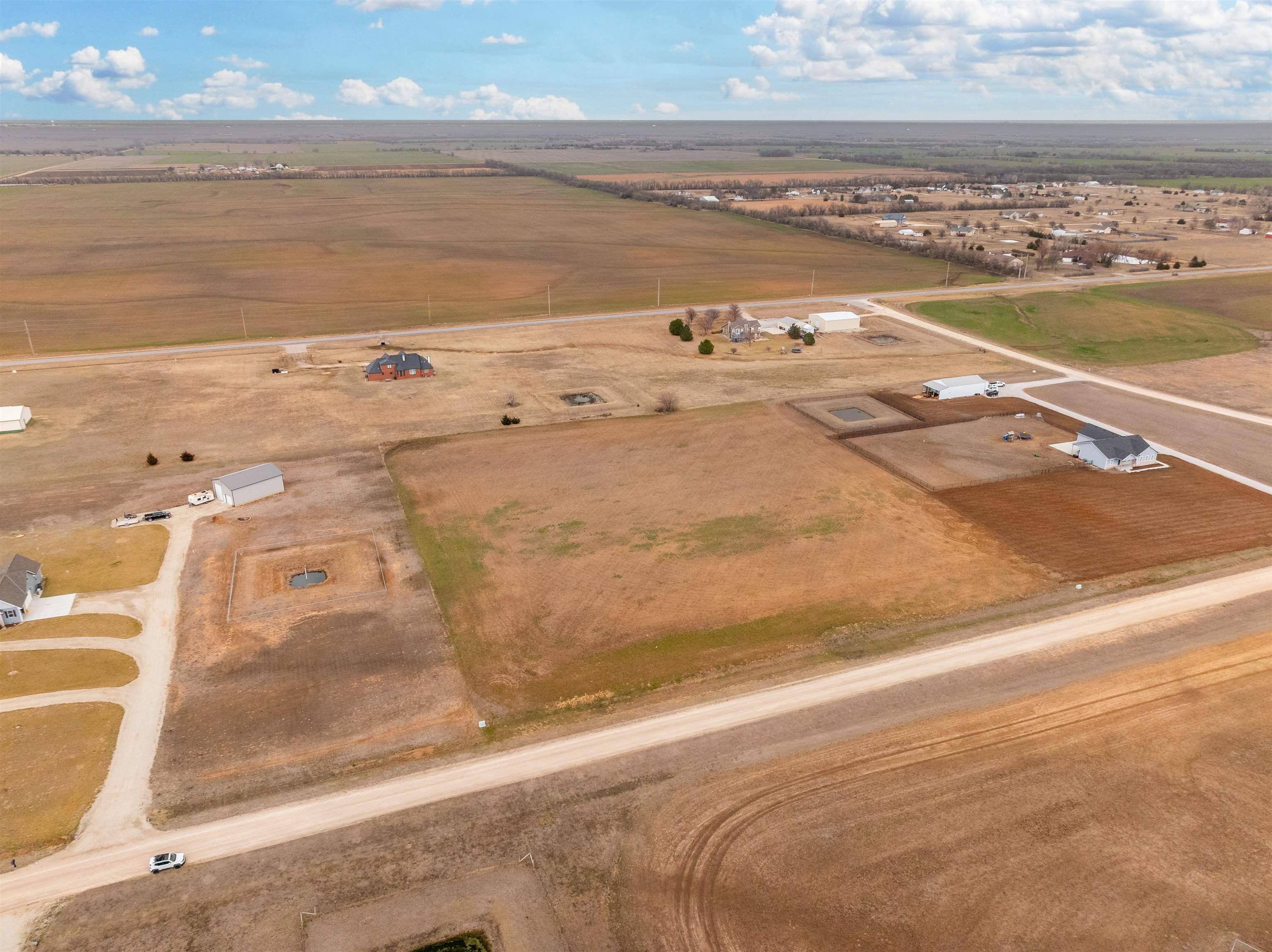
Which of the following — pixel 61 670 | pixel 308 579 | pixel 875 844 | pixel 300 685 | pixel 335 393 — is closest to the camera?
pixel 875 844

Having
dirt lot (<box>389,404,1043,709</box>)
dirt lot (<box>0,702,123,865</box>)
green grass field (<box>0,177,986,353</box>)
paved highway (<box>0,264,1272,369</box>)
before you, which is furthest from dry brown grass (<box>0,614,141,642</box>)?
green grass field (<box>0,177,986,353</box>)

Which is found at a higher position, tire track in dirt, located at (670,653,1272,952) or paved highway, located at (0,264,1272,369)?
paved highway, located at (0,264,1272,369)

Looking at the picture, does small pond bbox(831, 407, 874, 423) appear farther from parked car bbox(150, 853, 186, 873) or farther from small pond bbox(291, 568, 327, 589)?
parked car bbox(150, 853, 186, 873)

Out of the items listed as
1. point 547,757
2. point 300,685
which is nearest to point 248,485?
point 300,685

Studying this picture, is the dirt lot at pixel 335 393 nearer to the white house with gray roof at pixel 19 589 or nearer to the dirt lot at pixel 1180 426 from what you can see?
the white house with gray roof at pixel 19 589

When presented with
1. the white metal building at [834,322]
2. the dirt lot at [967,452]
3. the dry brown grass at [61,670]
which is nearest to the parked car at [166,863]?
the dry brown grass at [61,670]

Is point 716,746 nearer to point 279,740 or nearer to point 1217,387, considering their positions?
point 279,740

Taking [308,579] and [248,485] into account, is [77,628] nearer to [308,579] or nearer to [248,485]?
[308,579]
